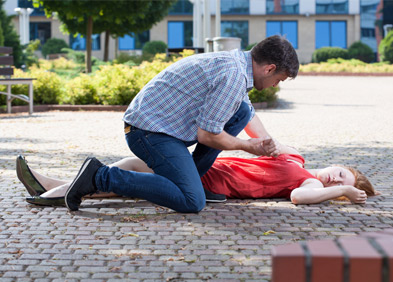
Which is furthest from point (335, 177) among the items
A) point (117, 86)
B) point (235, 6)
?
point (235, 6)

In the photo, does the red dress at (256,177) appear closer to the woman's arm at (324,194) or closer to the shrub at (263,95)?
the woman's arm at (324,194)

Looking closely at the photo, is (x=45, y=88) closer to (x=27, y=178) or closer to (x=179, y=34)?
(x=27, y=178)

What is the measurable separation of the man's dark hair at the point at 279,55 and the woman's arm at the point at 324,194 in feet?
3.49

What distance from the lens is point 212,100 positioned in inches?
161

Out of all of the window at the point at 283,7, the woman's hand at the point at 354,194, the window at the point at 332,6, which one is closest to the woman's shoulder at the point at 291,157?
the woman's hand at the point at 354,194

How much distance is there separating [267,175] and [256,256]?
162 cm

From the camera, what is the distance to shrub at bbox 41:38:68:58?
147ft

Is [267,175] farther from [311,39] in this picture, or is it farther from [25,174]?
[311,39]

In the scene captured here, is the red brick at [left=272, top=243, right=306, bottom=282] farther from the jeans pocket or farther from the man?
the jeans pocket

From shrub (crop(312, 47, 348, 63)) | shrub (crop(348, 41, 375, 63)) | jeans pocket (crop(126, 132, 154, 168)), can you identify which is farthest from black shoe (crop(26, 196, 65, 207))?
shrub (crop(348, 41, 375, 63))

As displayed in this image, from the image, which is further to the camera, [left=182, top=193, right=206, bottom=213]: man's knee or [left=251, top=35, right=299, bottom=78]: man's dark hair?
[left=182, top=193, right=206, bottom=213]: man's knee

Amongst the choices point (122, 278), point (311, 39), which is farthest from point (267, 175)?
point (311, 39)

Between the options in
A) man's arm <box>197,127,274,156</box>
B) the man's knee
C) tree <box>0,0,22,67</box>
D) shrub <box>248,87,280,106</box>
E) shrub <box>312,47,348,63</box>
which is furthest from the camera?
shrub <box>312,47,348,63</box>

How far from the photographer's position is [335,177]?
5043 mm
